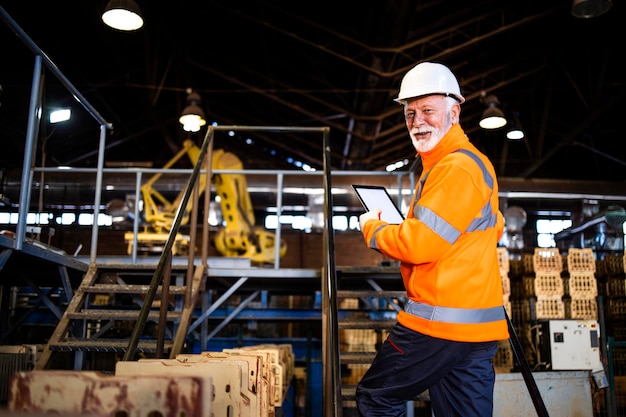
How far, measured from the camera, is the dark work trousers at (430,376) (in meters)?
2.51

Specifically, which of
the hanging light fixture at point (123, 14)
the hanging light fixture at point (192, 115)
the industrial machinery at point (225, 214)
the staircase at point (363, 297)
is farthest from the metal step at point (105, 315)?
the hanging light fixture at point (192, 115)

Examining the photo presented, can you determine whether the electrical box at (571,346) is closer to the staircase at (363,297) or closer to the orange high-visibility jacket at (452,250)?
the staircase at (363,297)

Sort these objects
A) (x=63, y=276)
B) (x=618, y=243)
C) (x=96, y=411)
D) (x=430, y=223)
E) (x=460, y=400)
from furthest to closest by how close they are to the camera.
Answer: (x=618, y=243) → (x=63, y=276) → (x=460, y=400) → (x=430, y=223) → (x=96, y=411)

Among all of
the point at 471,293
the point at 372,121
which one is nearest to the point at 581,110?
the point at 372,121

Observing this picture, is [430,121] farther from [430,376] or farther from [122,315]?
[122,315]

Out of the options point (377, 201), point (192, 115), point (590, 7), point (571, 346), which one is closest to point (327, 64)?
point (192, 115)

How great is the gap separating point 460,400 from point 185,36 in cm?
1243

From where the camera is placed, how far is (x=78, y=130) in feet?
60.1

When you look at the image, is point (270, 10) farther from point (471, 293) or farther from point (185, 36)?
point (471, 293)

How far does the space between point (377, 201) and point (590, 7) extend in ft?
21.0

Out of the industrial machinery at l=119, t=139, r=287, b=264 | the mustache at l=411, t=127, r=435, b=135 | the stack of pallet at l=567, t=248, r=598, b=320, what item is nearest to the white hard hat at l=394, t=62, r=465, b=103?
the mustache at l=411, t=127, r=435, b=135

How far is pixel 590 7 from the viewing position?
7.89 m

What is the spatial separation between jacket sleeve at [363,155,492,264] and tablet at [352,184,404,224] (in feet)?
1.83

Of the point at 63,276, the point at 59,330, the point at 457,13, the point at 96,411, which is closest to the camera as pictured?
the point at 96,411
